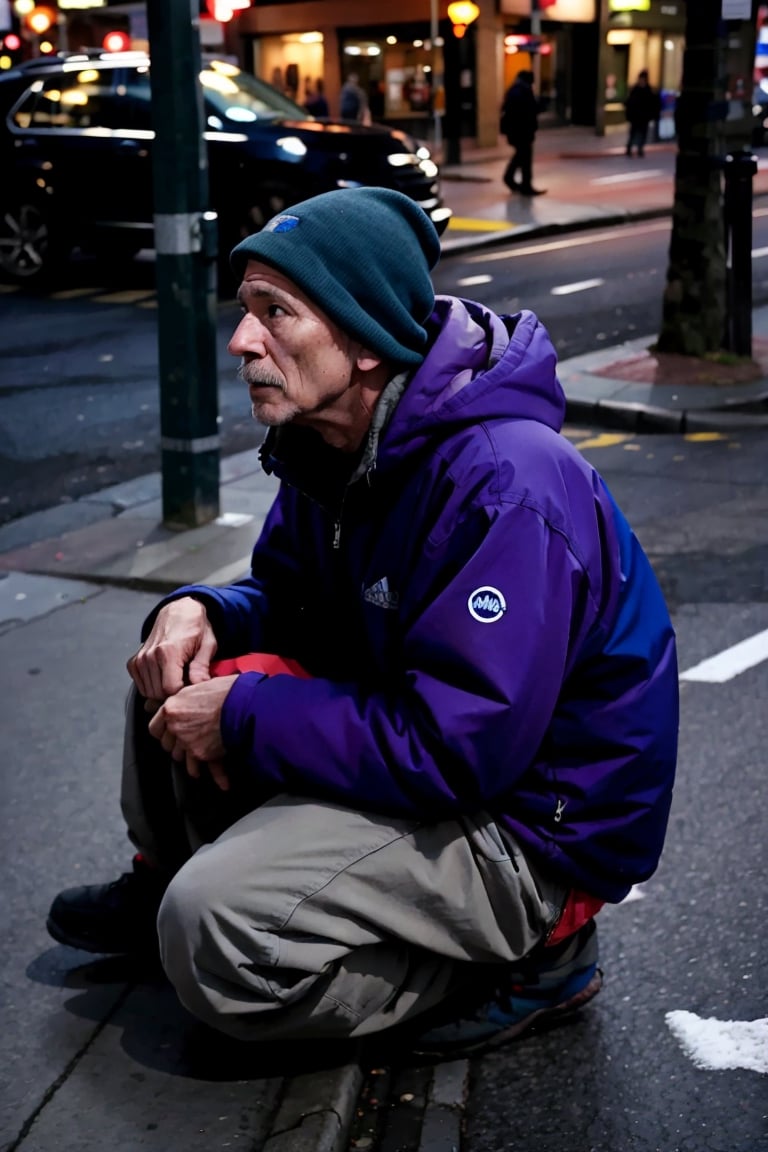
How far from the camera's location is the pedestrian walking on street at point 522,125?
22.5 m

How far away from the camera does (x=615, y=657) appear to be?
9.05 feet

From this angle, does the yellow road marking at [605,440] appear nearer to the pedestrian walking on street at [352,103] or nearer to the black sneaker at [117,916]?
the black sneaker at [117,916]

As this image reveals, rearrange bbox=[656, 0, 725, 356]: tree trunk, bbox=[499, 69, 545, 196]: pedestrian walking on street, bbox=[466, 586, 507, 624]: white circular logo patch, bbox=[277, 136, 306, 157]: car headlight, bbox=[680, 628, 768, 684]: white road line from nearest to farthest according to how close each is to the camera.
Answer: bbox=[466, 586, 507, 624]: white circular logo patch
bbox=[680, 628, 768, 684]: white road line
bbox=[656, 0, 725, 356]: tree trunk
bbox=[277, 136, 306, 157]: car headlight
bbox=[499, 69, 545, 196]: pedestrian walking on street

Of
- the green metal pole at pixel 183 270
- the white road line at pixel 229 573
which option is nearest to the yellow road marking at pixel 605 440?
the green metal pole at pixel 183 270

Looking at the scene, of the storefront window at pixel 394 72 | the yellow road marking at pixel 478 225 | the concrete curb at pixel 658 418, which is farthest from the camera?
the storefront window at pixel 394 72

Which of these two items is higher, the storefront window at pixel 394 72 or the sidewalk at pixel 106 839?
the storefront window at pixel 394 72

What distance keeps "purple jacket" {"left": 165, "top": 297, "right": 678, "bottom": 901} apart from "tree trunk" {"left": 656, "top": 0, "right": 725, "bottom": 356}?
7.09 metres

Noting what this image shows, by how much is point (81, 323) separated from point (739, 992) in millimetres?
10319

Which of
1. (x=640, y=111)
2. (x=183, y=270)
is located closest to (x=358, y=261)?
(x=183, y=270)

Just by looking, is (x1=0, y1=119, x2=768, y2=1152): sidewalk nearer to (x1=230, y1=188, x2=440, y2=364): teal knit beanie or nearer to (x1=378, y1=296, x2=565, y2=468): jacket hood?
(x1=378, y1=296, x2=565, y2=468): jacket hood

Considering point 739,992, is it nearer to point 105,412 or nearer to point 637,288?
point 105,412

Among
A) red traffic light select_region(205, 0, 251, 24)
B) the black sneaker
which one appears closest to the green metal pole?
the black sneaker

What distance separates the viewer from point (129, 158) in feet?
48.5

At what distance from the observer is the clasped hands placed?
277cm
